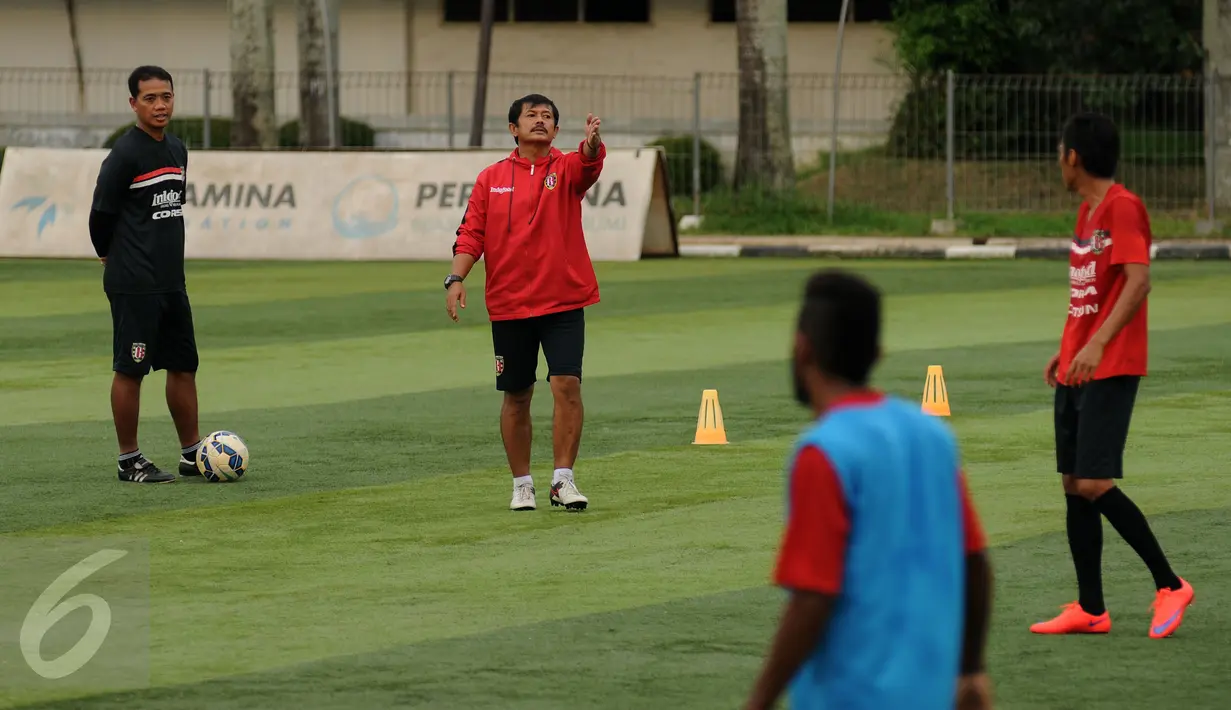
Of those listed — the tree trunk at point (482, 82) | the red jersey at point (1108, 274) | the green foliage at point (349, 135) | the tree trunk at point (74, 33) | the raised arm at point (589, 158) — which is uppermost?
the tree trunk at point (74, 33)

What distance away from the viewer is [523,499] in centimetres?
988

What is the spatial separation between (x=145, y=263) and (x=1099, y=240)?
18.2 feet

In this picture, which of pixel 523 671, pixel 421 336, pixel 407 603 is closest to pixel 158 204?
pixel 407 603

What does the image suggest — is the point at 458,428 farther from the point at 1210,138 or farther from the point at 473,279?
the point at 1210,138

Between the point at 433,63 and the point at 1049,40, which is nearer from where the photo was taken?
the point at 1049,40

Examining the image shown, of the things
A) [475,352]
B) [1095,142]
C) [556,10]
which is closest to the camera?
[1095,142]

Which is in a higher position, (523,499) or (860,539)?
(860,539)

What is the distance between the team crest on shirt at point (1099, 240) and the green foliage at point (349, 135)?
34113 mm

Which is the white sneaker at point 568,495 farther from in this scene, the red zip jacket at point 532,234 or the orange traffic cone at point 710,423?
the orange traffic cone at point 710,423

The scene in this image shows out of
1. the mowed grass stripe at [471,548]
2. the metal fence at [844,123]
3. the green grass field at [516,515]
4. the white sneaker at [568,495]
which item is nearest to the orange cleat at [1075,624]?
the green grass field at [516,515]

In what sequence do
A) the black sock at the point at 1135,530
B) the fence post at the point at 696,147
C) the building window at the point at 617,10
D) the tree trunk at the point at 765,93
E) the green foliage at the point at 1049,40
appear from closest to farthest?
the black sock at the point at 1135,530 → the fence post at the point at 696,147 → the tree trunk at the point at 765,93 → the green foliage at the point at 1049,40 → the building window at the point at 617,10

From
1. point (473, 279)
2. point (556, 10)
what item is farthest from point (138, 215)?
point (556, 10)

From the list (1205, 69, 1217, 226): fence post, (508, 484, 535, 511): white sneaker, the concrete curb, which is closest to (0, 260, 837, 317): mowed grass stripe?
the concrete curb

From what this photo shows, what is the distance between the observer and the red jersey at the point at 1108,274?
7.10 metres
